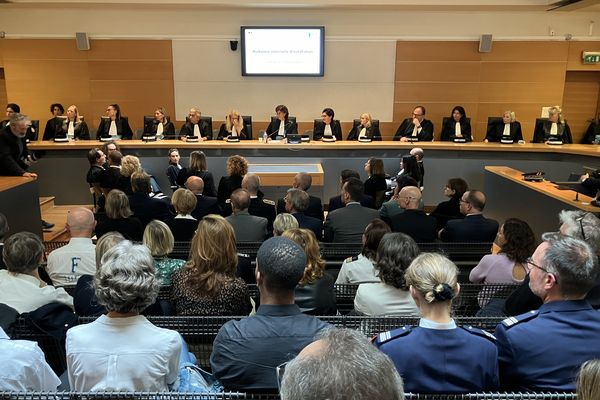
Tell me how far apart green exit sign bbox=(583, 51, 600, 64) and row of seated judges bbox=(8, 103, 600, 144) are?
1.95 m

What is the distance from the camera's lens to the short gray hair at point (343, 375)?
794mm

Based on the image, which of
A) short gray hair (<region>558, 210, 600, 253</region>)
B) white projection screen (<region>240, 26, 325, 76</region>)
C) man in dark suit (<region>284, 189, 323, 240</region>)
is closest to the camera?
short gray hair (<region>558, 210, 600, 253</region>)

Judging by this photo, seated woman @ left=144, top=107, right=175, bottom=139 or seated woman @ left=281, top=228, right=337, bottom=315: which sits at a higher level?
seated woman @ left=144, top=107, right=175, bottom=139

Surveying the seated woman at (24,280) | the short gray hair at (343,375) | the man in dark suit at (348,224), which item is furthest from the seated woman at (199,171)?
the short gray hair at (343,375)

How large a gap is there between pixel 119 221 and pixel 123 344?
228cm

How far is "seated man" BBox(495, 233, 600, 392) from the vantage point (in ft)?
5.51

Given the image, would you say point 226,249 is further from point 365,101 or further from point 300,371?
point 365,101

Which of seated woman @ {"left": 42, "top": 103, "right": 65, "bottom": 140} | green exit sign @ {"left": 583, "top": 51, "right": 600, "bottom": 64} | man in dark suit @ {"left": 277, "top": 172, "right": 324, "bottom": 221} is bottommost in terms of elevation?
man in dark suit @ {"left": 277, "top": 172, "right": 324, "bottom": 221}

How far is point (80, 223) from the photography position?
3.10 metres

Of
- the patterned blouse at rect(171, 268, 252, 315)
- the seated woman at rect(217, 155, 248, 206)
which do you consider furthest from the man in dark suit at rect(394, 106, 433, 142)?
the patterned blouse at rect(171, 268, 252, 315)

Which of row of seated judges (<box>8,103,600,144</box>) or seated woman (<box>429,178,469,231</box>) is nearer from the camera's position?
seated woman (<box>429,178,469,231</box>)

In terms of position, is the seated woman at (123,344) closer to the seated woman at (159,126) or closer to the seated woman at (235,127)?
the seated woman at (235,127)

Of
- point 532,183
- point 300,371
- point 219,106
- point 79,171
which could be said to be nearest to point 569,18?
point 532,183

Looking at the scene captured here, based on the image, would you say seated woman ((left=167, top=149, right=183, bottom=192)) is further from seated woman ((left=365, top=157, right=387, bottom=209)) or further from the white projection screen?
the white projection screen
